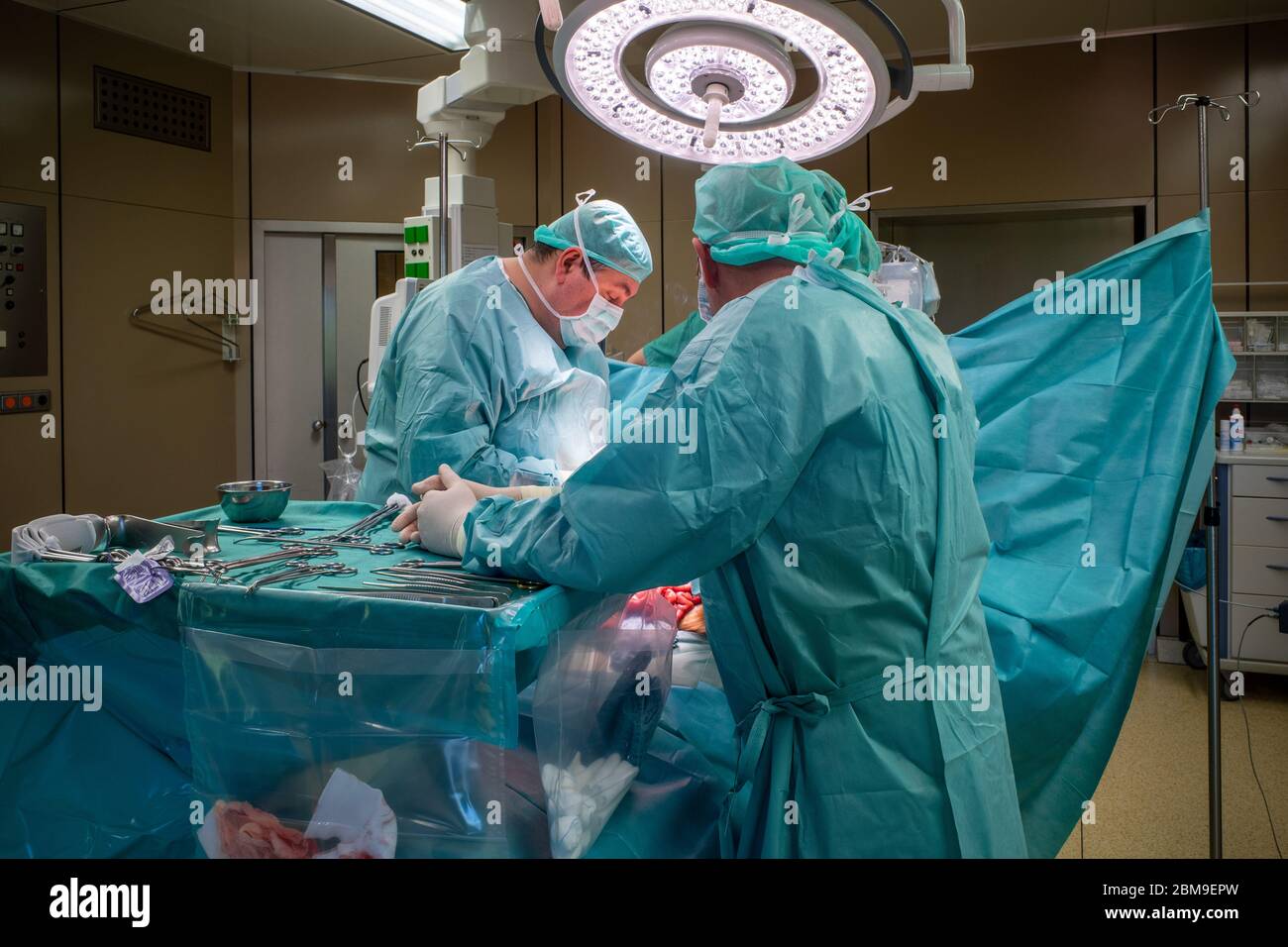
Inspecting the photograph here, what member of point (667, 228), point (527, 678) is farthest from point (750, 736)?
point (667, 228)

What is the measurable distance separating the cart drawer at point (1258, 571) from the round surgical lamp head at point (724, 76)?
3282 mm

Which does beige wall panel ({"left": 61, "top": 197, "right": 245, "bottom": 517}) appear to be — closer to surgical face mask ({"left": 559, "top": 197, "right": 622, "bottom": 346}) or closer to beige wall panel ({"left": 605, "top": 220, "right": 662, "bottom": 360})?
beige wall panel ({"left": 605, "top": 220, "right": 662, "bottom": 360})

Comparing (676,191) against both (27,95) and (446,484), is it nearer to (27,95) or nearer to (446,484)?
(27,95)

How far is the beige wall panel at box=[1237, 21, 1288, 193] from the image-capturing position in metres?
4.34

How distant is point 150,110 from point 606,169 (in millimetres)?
2158

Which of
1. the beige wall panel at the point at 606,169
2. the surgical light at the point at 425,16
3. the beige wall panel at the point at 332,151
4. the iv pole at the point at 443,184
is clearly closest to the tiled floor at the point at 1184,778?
the iv pole at the point at 443,184

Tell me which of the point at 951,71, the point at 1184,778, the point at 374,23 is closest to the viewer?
the point at 951,71

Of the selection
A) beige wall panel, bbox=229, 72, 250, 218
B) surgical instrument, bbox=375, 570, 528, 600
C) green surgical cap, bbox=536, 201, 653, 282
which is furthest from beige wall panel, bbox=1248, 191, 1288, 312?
beige wall panel, bbox=229, 72, 250, 218

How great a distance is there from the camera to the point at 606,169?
5.09m

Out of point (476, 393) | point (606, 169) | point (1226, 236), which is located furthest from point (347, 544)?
point (1226, 236)

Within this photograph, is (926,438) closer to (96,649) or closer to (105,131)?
(96,649)

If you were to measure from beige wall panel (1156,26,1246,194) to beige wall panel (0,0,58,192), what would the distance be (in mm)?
4879

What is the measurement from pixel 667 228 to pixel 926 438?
3.87m

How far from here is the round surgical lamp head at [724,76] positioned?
1.30m
